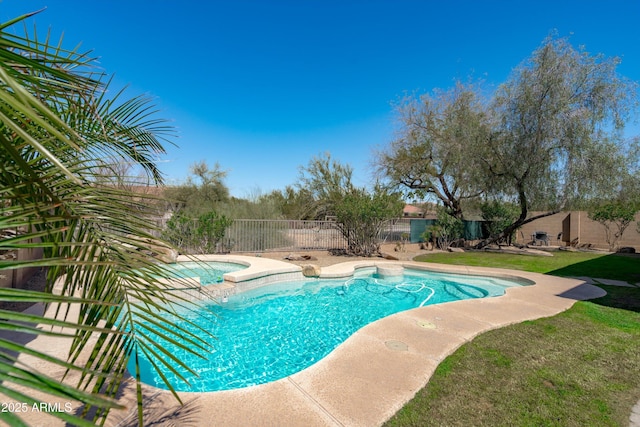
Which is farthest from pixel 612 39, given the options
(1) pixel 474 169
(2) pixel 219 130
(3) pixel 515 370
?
(2) pixel 219 130

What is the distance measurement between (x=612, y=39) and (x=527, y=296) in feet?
40.7

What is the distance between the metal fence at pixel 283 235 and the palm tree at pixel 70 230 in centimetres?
1015

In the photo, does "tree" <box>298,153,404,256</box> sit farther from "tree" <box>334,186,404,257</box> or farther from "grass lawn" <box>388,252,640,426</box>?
"grass lawn" <box>388,252,640,426</box>

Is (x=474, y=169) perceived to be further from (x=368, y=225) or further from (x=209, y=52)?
(x=209, y=52)

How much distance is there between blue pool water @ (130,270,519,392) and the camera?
3854 mm

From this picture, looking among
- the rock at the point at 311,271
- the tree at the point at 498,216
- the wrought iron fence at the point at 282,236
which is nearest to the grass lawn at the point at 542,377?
the rock at the point at 311,271

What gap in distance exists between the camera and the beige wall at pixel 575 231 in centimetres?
1409

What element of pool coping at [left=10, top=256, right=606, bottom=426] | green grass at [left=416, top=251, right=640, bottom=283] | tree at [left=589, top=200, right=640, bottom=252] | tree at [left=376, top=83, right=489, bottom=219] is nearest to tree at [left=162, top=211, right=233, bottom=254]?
pool coping at [left=10, top=256, right=606, bottom=426]

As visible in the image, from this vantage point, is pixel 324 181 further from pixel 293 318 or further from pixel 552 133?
pixel 293 318

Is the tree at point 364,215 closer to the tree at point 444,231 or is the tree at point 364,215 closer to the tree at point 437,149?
the tree at point 444,231

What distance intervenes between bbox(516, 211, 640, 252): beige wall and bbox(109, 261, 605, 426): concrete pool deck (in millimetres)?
15218

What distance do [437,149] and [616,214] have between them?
27.9 feet

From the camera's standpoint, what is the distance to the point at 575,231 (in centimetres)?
1611

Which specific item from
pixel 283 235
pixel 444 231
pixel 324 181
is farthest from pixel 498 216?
pixel 283 235
